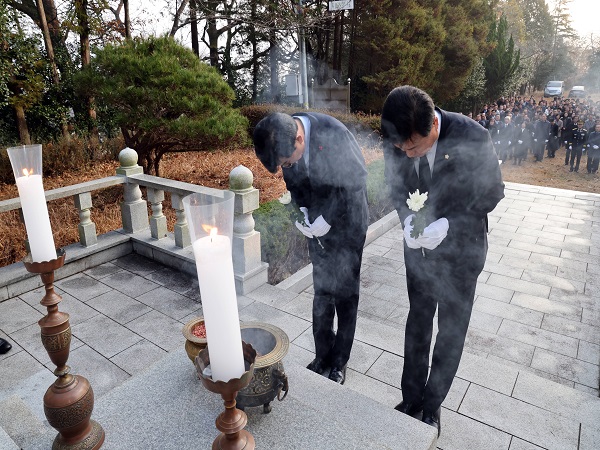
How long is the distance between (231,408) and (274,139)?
156 centimetres

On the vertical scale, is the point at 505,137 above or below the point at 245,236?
below

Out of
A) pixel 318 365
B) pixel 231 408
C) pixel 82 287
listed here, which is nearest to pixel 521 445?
pixel 318 365

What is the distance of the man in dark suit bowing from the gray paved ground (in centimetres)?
65

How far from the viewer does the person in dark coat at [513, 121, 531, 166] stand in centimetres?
1672

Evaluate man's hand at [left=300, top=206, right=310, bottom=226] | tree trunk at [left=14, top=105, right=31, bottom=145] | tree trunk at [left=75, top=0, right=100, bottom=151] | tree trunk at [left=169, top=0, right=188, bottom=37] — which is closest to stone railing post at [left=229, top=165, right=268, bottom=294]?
man's hand at [left=300, top=206, right=310, bottom=226]

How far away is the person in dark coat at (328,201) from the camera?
265 cm

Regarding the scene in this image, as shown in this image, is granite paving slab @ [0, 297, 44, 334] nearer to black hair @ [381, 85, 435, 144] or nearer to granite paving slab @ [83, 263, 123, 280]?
granite paving slab @ [83, 263, 123, 280]

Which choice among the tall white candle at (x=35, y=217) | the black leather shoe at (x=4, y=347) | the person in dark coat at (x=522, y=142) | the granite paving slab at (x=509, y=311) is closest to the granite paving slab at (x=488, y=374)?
the granite paving slab at (x=509, y=311)

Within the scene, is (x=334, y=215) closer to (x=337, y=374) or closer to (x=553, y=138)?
(x=337, y=374)

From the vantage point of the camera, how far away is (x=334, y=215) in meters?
2.82

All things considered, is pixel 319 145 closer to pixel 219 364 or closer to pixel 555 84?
pixel 219 364

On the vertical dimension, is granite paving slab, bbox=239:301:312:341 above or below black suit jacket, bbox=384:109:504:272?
below

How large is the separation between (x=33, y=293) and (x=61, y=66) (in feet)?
33.7

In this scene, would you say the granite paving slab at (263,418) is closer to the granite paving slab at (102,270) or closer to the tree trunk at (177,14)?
the granite paving slab at (102,270)
